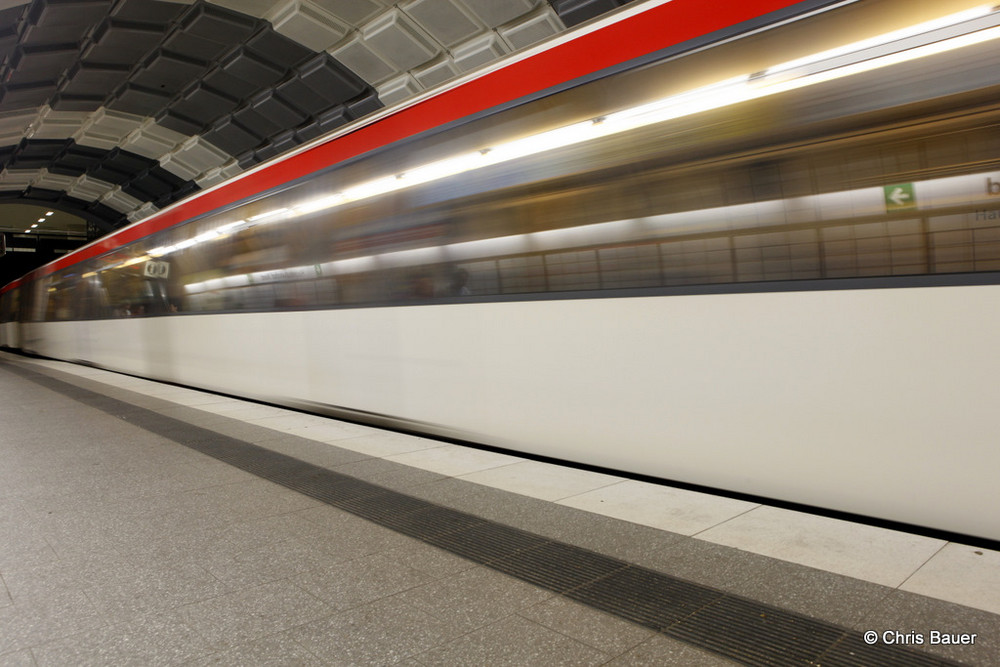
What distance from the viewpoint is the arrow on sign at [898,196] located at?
94.2 inches

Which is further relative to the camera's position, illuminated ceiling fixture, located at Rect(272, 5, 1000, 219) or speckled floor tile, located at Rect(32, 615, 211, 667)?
illuminated ceiling fixture, located at Rect(272, 5, 1000, 219)

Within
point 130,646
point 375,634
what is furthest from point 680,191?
point 130,646

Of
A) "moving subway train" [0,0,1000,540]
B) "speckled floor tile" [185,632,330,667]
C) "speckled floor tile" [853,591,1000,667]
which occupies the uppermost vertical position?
"moving subway train" [0,0,1000,540]

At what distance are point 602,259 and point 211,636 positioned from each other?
2362 millimetres

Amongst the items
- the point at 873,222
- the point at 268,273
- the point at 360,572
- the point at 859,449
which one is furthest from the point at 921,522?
the point at 268,273

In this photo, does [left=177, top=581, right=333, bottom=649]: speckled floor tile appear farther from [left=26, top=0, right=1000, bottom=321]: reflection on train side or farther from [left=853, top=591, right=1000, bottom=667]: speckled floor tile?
[left=26, top=0, right=1000, bottom=321]: reflection on train side

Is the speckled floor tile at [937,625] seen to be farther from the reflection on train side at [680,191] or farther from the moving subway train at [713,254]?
the reflection on train side at [680,191]

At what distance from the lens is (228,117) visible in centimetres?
1407

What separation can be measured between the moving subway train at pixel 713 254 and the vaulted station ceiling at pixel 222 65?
527 cm

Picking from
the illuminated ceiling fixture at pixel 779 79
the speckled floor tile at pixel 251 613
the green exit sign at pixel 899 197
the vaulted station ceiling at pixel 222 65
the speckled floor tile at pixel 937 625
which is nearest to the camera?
the speckled floor tile at pixel 937 625

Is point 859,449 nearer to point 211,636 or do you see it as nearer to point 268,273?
point 211,636

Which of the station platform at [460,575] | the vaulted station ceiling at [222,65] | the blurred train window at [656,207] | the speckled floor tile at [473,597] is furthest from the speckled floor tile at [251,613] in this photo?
the vaulted station ceiling at [222,65]

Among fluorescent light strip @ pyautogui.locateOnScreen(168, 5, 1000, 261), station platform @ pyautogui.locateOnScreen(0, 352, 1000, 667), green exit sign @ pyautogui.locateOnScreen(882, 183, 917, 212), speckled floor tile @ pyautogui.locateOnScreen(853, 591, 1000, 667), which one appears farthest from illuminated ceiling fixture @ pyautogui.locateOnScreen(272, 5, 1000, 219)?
speckled floor tile @ pyautogui.locateOnScreen(853, 591, 1000, 667)

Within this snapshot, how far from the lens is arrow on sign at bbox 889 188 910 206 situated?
94.2 inches
